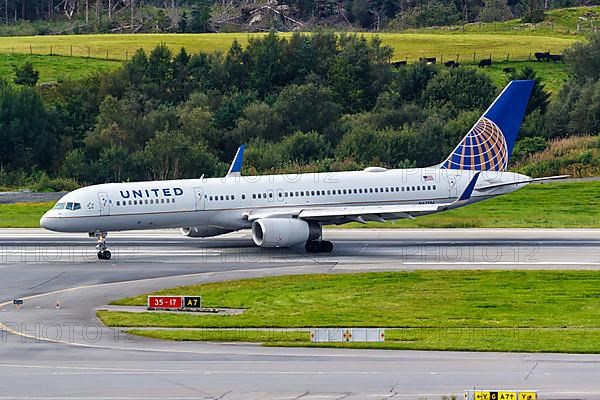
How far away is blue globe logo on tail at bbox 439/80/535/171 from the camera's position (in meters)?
61.2

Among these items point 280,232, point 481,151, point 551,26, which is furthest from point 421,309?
point 551,26

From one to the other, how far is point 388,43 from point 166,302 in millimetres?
103747

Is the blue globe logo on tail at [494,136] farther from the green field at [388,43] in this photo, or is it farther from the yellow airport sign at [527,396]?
the green field at [388,43]

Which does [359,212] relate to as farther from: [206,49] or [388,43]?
[388,43]

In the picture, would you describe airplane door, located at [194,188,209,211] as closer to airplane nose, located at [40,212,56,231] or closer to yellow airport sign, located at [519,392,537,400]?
airplane nose, located at [40,212,56,231]

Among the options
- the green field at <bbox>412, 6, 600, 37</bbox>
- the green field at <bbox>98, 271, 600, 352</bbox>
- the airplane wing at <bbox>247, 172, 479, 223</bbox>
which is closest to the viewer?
the green field at <bbox>98, 271, 600, 352</bbox>

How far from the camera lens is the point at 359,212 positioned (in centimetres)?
5400

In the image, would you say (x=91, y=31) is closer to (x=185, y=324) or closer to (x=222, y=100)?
(x=222, y=100)

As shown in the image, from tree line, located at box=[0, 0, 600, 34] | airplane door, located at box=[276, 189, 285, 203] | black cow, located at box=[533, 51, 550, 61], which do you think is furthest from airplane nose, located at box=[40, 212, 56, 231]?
tree line, located at box=[0, 0, 600, 34]

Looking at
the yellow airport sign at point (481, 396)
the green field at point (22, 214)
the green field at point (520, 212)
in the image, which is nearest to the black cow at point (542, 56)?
the green field at point (520, 212)

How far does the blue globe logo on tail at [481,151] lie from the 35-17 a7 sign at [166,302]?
84.4 feet

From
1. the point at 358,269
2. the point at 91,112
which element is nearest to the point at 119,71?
the point at 91,112

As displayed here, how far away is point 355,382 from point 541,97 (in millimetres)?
83937

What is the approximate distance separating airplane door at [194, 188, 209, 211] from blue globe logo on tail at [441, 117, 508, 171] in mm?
13996
